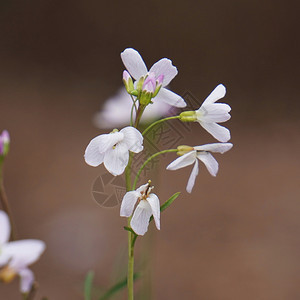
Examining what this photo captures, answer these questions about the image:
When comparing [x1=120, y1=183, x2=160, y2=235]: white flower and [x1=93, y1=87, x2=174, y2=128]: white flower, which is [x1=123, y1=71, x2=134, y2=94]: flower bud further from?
[x1=93, y1=87, x2=174, y2=128]: white flower

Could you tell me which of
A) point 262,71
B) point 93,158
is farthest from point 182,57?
point 93,158

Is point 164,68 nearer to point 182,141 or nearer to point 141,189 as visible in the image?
point 141,189

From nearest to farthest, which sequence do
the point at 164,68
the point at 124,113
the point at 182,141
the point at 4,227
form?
the point at 4,227 < the point at 164,68 < the point at 124,113 < the point at 182,141

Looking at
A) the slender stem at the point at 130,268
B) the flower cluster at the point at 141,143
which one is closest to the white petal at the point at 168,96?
the flower cluster at the point at 141,143

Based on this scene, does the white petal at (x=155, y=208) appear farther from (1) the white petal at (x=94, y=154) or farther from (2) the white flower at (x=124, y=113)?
(2) the white flower at (x=124, y=113)

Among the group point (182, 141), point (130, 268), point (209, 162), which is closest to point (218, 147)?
point (209, 162)

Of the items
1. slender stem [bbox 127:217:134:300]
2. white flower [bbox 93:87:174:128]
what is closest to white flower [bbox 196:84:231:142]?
slender stem [bbox 127:217:134:300]

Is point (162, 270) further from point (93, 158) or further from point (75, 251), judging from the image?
point (93, 158)
